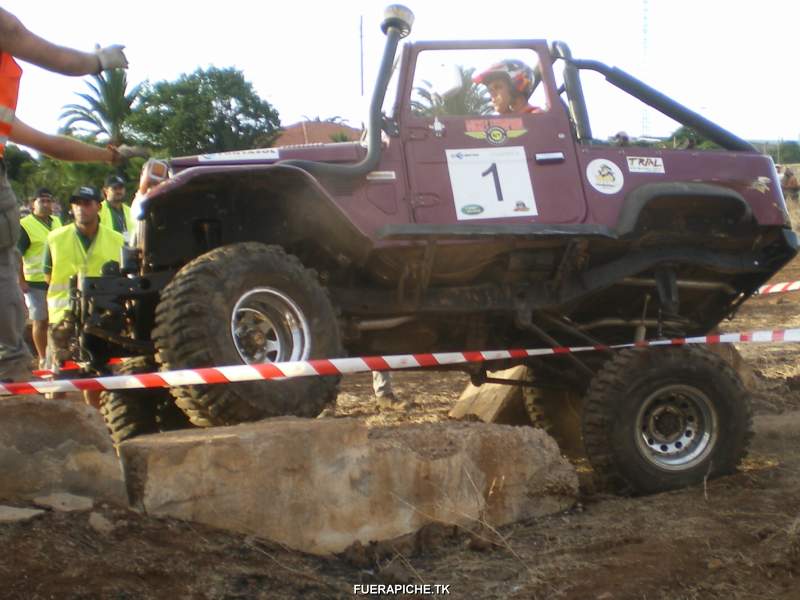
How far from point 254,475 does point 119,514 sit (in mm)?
597

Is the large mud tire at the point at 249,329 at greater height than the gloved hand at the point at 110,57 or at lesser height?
lesser

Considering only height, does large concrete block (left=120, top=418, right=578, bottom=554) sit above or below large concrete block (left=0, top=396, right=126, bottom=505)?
below

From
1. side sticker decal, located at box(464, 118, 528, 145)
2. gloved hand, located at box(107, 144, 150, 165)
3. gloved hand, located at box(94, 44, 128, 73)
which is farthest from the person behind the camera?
side sticker decal, located at box(464, 118, 528, 145)

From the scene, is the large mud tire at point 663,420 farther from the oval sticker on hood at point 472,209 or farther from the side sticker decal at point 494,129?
the side sticker decal at point 494,129

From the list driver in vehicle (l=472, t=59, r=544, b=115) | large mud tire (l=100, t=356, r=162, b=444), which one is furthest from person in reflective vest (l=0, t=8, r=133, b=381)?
driver in vehicle (l=472, t=59, r=544, b=115)

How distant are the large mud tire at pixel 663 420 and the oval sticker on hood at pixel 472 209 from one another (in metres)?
1.15

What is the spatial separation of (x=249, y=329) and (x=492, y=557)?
164 cm

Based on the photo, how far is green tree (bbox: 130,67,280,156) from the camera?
3200 centimetres

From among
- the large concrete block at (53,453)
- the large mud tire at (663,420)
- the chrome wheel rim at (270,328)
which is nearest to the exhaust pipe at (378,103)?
the chrome wheel rim at (270,328)

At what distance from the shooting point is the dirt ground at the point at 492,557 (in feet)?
10.7

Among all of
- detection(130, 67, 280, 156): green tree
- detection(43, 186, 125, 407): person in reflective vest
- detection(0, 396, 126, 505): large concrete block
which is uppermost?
detection(130, 67, 280, 156): green tree

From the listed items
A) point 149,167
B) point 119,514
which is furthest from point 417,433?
point 149,167

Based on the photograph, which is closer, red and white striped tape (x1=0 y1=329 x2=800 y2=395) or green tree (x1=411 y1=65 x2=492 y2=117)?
red and white striped tape (x1=0 y1=329 x2=800 y2=395)

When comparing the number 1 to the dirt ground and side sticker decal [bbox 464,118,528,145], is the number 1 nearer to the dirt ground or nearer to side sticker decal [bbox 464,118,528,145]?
side sticker decal [bbox 464,118,528,145]
